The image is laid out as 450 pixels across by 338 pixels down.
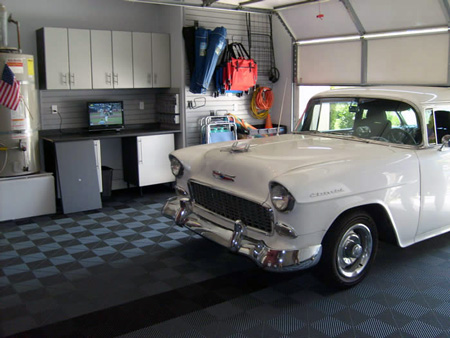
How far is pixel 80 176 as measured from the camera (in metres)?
6.41

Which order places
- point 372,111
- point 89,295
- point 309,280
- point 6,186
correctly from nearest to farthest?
point 89,295
point 309,280
point 372,111
point 6,186

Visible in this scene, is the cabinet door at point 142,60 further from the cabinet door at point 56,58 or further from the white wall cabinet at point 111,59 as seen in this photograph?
the cabinet door at point 56,58

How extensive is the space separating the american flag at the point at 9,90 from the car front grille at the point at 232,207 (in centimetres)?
290

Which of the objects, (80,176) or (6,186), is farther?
(80,176)

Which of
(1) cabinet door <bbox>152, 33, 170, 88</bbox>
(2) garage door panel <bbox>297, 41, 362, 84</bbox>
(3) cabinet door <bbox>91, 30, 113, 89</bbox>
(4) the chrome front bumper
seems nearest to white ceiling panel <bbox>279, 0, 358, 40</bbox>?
(2) garage door panel <bbox>297, 41, 362, 84</bbox>

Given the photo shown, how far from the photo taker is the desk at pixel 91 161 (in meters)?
6.31

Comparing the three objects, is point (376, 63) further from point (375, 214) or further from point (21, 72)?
point (21, 72)

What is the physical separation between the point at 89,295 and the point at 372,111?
3.04 metres

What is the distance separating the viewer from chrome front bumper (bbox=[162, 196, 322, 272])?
11.4 feet

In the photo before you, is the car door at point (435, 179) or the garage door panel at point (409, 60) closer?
the car door at point (435, 179)

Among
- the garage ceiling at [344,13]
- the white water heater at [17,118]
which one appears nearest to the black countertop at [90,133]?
the white water heater at [17,118]

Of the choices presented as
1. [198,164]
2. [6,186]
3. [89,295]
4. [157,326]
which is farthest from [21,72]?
[157,326]

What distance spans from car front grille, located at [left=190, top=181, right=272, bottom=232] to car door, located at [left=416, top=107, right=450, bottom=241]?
149 cm

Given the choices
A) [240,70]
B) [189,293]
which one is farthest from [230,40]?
[189,293]
